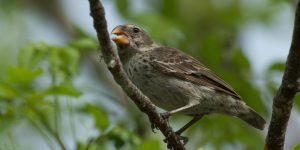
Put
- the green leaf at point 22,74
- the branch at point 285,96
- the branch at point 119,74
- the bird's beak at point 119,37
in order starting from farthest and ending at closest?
the bird's beak at point 119,37, the green leaf at point 22,74, the branch at point 285,96, the branch at point 119,74

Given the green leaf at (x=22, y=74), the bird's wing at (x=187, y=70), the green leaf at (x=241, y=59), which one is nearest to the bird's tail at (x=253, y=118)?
the bird's wing at (x=187, y=70)

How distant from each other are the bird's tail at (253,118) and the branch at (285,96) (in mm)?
1966

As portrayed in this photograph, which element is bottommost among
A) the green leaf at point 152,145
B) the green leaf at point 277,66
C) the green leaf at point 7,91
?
the green leaf at point 152,145

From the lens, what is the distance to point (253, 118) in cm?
726

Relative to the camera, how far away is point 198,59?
7.61m

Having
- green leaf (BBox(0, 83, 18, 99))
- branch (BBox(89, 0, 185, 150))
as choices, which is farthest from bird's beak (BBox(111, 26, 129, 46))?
branch (BBox(89, 0, 185, 150))

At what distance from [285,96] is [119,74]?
1.15 meters

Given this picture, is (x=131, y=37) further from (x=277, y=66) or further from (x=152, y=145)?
(x=152, y=145)

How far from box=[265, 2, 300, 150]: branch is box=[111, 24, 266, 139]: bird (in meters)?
1.73

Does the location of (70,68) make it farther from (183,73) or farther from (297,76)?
(297,76)

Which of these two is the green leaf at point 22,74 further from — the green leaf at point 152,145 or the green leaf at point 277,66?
the green leaf at point 277,66

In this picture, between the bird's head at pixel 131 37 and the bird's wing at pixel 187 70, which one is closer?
the bird's head at pixel 131 37

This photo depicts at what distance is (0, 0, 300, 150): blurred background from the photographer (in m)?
5.96

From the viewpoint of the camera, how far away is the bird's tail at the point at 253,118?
7.21m
